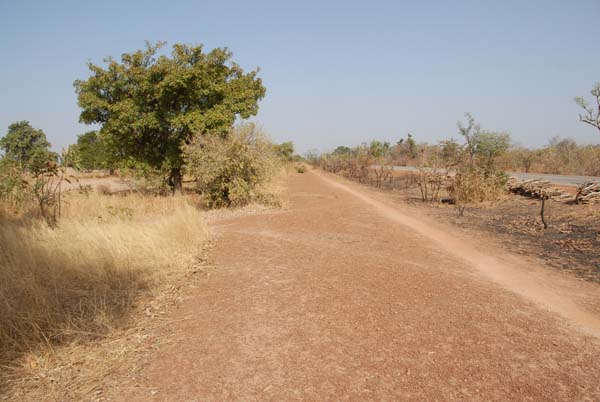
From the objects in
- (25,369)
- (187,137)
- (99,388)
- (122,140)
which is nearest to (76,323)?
(25,369)

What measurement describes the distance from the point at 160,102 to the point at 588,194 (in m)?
15.7

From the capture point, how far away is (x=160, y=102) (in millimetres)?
15047

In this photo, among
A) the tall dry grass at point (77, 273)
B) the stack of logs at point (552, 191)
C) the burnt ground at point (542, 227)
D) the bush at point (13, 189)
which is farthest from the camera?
the stack of logs at point (552, 191)

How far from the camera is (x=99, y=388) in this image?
2947mm

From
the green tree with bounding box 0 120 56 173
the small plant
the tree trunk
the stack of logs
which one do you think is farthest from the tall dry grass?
the green tree with bounding box 0 120 56 173

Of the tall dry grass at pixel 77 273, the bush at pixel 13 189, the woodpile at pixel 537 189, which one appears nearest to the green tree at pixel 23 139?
the bush at pixel 13 189

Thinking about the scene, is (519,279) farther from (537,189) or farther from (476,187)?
(537,189)

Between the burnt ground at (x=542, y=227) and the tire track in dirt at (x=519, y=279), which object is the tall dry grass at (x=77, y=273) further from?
the burnt ground at (x=542, y=227)

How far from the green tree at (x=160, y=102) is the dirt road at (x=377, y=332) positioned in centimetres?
977

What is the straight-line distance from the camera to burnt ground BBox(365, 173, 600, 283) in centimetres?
711

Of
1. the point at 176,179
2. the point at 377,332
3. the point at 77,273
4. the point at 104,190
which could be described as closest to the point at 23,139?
the point at 104,190

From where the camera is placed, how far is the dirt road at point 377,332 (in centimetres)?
299

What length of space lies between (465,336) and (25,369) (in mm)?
4133

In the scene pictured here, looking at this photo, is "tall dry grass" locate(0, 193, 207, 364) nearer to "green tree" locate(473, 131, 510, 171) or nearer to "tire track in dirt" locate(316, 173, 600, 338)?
"tire track in dirt" locate(316, 173, 600, 338)
